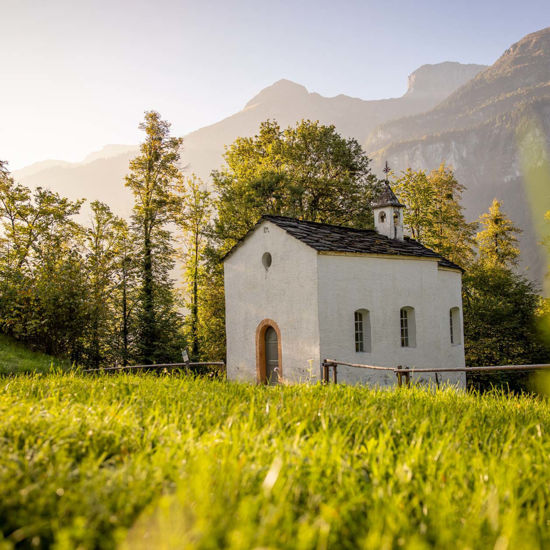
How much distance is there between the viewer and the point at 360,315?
662 inches

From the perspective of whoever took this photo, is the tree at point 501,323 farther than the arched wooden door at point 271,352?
Yes

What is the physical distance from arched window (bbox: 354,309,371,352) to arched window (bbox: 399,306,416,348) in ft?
6.46

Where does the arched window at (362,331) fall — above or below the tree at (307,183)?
below

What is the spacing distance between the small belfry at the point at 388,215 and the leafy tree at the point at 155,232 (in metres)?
12.8

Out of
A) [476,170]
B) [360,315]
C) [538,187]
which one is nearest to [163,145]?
[360,315]

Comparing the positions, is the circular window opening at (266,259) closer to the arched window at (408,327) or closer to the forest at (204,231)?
the arched window at (408,327)

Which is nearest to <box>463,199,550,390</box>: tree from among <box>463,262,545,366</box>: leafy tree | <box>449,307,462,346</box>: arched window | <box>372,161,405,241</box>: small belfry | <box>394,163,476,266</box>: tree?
<box>463,262,545,366</box>: leafy tree

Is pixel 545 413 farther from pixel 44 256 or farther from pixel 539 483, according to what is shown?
pixel 44 256

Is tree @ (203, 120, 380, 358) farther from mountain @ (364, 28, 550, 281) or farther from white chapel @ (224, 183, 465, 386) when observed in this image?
mountain @ (364, 28, 550, 281)

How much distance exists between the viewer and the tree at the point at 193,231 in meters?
29.7

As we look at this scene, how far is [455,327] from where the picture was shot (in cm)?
2038

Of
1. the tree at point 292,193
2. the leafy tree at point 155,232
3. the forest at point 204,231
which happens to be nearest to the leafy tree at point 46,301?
the forest at point 204,231

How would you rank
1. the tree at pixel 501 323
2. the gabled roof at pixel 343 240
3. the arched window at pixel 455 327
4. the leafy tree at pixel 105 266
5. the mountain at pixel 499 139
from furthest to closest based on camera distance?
the mountain at pixel 499 139 < the tree at pixel 501 323 < the leafy tree at pixel 105 266 < the arched window at pixel 455 327 < the gabled roof at pixel 343 240

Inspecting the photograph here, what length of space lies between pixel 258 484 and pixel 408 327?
53.0ft
